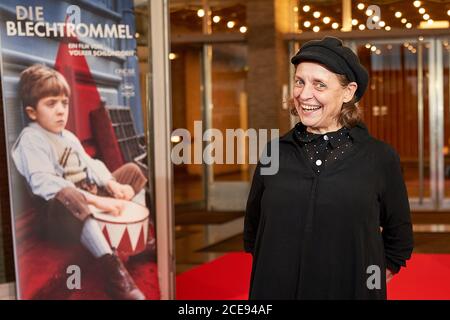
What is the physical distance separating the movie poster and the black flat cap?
7.52 ft

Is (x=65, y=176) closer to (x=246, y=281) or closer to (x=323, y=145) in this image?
(x=246, y=281)

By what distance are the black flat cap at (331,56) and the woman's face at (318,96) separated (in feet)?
0.08

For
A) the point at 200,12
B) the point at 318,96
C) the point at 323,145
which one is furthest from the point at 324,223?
the point at 200,12

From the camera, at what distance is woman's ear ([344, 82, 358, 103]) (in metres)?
1.97

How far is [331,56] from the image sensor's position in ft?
6.20

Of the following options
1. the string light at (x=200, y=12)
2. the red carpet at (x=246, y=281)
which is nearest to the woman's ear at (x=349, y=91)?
the red carpet at (x=246, y=281)

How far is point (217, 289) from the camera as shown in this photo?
5031 millimetres

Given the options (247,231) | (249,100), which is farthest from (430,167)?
(247,231)

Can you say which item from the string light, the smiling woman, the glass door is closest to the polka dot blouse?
the smiling woman

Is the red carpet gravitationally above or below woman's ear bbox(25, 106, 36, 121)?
below

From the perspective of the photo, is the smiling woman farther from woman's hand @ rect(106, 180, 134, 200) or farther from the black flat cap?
woman's hand @ rect(106, 180, 134, 200)

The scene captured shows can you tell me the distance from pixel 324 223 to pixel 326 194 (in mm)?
76

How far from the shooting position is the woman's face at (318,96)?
6.27ft

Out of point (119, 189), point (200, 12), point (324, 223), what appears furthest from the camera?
point (200, 12)
